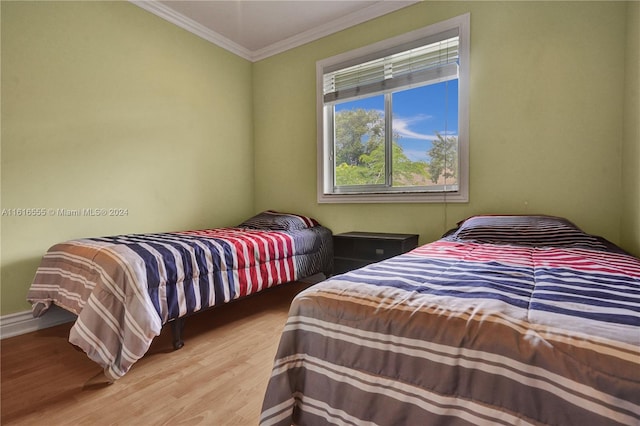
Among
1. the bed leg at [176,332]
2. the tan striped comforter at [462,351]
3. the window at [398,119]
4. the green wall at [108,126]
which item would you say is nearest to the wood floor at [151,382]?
the bed leg at [176,332]

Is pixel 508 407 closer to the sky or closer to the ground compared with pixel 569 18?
closer to the ground

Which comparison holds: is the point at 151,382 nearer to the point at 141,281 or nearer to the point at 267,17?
the point at 141,281

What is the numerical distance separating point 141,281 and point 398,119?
249cm

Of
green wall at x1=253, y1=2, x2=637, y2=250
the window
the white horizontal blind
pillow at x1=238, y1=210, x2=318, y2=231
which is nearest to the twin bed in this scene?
green wall at x1=253, y1=2, x2=637, y2=250

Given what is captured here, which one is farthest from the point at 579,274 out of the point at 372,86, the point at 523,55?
the point at 372,86

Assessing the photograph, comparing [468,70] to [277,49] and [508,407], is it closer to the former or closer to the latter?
[277,49]

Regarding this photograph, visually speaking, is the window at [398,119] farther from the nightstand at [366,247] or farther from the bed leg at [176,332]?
the bed leg at [176,332]

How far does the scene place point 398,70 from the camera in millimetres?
2926

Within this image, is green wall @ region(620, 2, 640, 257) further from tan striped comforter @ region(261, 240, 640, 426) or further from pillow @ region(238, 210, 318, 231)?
pillow @ region(238, 210, 318, 231)

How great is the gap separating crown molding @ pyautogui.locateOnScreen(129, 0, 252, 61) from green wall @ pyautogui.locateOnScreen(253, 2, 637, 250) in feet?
4.90

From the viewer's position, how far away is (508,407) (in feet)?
2.10

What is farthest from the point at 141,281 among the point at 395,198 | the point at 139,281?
the point at 395,198

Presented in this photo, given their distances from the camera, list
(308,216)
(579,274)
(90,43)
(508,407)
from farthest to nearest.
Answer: (308,216) → (90,43) → (579,274) → (508,407)

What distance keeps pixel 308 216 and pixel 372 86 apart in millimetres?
1494
